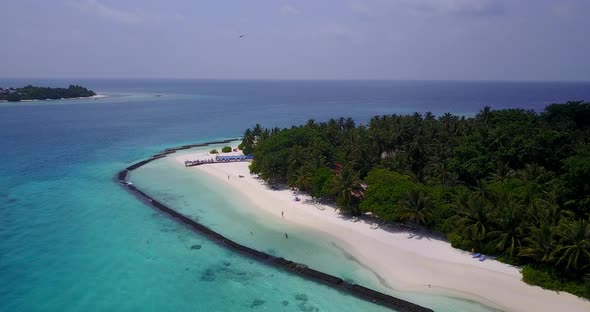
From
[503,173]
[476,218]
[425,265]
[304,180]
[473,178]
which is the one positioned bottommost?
[425,265]

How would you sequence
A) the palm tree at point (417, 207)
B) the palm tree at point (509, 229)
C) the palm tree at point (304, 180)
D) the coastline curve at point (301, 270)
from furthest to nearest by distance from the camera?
the palm tree at point (304, 180) → the palm tree at point (417, 207) → the palm tree at point (509, 229) → the coastline curve at point (301, 270)

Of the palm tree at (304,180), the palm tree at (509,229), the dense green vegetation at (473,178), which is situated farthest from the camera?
the palm tree at (304,180)

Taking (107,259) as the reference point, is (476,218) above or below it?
above

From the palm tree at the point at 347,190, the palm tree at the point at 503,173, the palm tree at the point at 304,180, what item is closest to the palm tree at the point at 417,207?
the palm tree at the point at 347,190

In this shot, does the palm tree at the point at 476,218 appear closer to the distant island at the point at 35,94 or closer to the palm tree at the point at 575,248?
the palm tree at the point at 575,248

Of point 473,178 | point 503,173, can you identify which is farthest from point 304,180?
point 503,173

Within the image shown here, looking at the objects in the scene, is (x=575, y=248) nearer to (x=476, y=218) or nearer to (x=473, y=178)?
(x=476, y=218)

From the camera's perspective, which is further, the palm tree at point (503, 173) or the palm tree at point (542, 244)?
the palm tree at point (503, 173)
